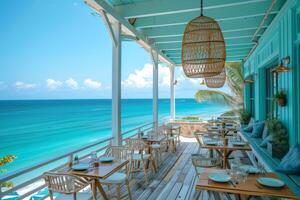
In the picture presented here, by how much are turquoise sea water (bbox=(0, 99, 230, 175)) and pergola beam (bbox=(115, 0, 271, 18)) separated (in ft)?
24.8

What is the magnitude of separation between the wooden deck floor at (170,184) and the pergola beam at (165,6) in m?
3.28

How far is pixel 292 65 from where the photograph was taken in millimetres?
3545

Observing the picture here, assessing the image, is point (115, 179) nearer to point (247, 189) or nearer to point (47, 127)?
point (247, 189)

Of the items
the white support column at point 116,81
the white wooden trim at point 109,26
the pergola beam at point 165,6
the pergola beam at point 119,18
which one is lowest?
the white support column at point 116,81

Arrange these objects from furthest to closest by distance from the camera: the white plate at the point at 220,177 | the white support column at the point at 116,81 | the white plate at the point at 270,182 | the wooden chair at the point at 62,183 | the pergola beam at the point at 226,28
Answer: the pergola beam at the point at 226,28 → the white support column at the point at 116,81 → the wooden chair at the point at 62,183 → the white plate at the point at 220,177 → the white plate at the point at 270,182

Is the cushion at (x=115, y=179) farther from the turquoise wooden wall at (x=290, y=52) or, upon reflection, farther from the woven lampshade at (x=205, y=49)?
the turquoise wooden wall at (x=290, y=52)

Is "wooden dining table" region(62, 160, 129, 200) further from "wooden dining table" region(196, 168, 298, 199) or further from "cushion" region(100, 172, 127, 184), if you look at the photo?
"wooden dining table" region(196, 168, 298, 199)

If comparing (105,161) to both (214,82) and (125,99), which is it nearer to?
(214,82)

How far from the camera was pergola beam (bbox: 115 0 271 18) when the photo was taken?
161 inches

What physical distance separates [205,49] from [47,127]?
18781 mm

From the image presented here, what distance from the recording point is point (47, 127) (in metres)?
18.7

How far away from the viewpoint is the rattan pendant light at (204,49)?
Answer: 2.71 meters

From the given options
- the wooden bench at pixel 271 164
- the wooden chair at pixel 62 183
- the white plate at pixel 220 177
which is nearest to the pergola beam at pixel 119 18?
the wooden chair at pixel 62 183

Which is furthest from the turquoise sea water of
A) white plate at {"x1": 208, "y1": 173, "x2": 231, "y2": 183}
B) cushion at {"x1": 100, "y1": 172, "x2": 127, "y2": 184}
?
white plate at {"x1": 208, "y1": 173, "x2": 231, "y2": 183}
